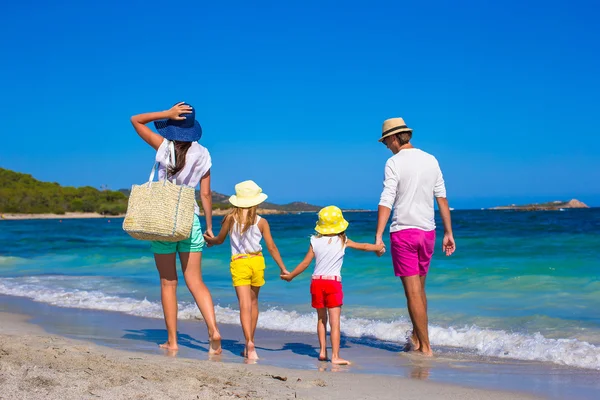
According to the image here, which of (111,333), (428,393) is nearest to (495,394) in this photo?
(428,393)

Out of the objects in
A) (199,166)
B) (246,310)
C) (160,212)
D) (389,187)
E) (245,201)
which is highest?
(199,166)

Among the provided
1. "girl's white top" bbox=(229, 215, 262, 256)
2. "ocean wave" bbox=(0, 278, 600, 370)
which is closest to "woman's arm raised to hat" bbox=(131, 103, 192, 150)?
"girl's white top" bbox=(229, 215, 262, 256)

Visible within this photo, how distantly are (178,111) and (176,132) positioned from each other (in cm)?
16

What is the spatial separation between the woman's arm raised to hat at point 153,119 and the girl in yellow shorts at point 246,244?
2.52 feet

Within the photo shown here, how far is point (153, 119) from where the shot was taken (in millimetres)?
5031

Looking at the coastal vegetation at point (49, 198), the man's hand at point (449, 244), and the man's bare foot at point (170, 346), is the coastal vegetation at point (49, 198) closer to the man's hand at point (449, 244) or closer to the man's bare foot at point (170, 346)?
the man's bare foot at point (170, 346)

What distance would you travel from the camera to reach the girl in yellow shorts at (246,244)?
5242 mm

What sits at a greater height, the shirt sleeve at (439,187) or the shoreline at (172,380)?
the shirt sleeve at (439,187)

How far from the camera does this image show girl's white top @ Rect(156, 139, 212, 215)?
4.99 meters

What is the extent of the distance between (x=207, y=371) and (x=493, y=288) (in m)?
6.92

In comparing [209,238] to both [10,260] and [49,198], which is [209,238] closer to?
[10,260]

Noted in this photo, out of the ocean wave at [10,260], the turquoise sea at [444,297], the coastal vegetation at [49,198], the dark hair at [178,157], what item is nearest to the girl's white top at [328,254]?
the dark hair at [178,157]

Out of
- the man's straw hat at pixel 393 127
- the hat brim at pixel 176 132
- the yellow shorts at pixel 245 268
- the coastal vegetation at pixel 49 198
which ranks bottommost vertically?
the yellow shorts at pixel 245 268

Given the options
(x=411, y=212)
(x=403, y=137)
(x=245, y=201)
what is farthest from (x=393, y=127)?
(x=245, y=201)
